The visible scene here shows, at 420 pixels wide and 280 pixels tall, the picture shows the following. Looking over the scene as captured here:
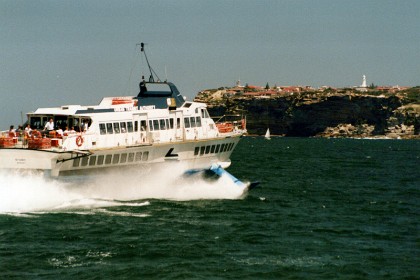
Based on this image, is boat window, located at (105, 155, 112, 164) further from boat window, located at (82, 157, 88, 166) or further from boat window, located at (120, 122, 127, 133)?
boat window, located at (120, 122, 127, 133)

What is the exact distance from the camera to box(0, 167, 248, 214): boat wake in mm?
32344

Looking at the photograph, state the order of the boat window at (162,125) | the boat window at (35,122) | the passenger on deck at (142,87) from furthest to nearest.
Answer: the passenger on deck at (142,87) < the boat window at (162,125) < the boat window at (35,122)

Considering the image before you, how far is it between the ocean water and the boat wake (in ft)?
0.18

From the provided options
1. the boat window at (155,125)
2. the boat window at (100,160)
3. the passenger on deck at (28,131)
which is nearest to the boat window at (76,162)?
the boat window at (100,160)

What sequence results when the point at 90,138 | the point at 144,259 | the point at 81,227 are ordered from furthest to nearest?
1. the point at 90,138
2. the point at 81,227
3. the point at 144,259

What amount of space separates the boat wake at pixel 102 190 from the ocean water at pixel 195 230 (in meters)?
0.05

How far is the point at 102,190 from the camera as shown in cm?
3566

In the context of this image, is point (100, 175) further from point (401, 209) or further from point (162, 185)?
point (401, 209)

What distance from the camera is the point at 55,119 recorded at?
118 feet

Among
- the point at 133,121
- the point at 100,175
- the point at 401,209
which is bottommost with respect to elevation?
the point at 401,209

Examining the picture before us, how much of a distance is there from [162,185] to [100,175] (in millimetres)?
4252

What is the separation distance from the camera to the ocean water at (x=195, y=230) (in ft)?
73.9

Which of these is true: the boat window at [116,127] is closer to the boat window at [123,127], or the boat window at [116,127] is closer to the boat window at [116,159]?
the boat window at [123,127]

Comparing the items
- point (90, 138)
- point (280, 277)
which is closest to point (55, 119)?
point (90, 138)
